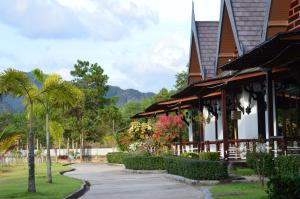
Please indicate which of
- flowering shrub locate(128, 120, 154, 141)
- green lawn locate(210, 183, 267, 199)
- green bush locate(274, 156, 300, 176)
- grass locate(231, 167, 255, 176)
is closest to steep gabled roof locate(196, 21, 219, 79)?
flowering shrub locate(128, 120, 154, 141)

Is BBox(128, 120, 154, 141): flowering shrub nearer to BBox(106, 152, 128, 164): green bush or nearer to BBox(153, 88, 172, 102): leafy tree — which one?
BBox(106, 152, 128, 164): green bush

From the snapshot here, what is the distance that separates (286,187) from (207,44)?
78.8ft

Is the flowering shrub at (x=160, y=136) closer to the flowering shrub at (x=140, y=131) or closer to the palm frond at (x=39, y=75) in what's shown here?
the flowering shrub at (x=140, y=131)

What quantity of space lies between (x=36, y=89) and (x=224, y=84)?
304 inches

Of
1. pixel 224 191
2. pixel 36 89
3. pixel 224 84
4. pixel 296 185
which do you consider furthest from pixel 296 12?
pixel 296 185

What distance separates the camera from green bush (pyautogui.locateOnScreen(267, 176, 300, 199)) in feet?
36.1

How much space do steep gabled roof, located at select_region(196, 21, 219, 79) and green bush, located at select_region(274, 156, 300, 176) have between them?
1616 centimetres

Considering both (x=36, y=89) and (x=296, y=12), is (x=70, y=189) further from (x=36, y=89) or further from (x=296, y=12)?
(x=296, y=12)

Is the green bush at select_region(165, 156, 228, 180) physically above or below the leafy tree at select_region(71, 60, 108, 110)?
below

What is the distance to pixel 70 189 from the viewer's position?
21.2m

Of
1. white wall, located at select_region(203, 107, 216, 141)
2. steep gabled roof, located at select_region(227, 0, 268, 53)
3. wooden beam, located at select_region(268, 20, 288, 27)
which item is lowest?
white wall, located at select_region(203, 107, 216, 141)

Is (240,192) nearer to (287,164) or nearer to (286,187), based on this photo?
(287,164)

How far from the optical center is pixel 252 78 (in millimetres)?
23281

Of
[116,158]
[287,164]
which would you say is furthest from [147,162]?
[287,164]
